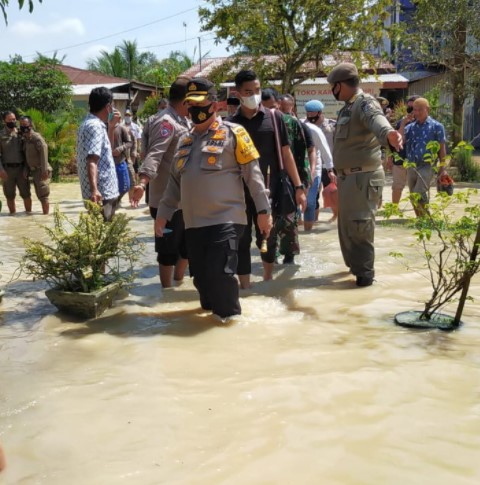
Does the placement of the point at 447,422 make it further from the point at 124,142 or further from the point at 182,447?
the point at 124,142

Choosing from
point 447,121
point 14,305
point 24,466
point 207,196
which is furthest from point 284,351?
point 447,121

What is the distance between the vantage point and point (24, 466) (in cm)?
296

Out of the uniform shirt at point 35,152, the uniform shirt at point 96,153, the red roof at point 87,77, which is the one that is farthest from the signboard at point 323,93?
the uniform shirt at point 96,153

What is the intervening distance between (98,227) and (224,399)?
216 centimetres

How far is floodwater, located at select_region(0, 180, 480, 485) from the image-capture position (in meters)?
2.91

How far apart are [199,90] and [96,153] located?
4.53 feet

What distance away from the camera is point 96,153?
5.88 m

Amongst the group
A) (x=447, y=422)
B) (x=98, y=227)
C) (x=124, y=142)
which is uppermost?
(x=124, y=142)

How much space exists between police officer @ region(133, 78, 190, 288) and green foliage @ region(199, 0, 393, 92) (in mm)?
10619

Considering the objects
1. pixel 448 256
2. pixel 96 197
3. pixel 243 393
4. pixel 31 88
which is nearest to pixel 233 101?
pixel 96 197

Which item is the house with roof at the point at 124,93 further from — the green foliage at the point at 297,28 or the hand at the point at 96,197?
the hand at the point at 96,197

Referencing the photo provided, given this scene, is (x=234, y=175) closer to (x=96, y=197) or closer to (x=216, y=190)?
(x=216, y=190)

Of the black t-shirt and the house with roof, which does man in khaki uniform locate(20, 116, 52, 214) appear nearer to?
the black t-shirt

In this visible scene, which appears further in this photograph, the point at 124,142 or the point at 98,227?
the point at 124,142
